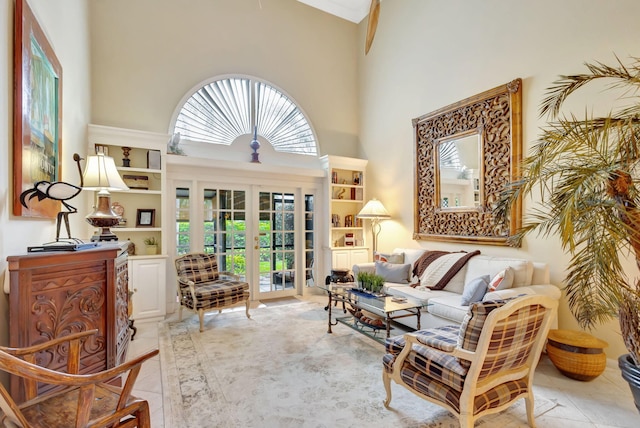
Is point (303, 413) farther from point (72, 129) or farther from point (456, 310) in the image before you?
point (72, 129)

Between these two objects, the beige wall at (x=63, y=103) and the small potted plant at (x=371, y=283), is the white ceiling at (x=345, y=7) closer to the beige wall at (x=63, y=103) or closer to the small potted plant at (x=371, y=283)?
the beige wall at (x=63, y=103)

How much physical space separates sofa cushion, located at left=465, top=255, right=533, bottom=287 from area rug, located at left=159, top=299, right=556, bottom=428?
1174mm

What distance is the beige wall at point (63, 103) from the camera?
1546 mm

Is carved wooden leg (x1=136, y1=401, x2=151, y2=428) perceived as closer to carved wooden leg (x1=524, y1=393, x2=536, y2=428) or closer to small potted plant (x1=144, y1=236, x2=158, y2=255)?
carved wooden leg (x1=524, y1=393, x2=536, y2=428)

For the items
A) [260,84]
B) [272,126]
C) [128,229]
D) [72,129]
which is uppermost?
[260,84]

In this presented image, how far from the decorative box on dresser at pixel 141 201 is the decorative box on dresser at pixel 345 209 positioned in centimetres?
267

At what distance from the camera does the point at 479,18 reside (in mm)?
3990

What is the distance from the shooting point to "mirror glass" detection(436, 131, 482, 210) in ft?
13.2

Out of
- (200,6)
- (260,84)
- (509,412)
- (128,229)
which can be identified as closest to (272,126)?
(260,84)

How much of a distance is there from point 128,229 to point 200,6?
356 cm

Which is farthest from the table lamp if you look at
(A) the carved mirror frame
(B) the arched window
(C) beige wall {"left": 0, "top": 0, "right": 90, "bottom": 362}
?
(A) the carved mirror frame

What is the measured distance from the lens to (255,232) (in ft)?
16.8

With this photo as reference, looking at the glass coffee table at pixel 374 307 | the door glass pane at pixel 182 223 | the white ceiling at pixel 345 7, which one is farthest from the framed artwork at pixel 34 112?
the white ceiling at pixel 345 7

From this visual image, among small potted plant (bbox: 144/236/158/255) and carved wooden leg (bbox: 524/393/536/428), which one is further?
small potted plant (bbox: 144/236/158/255)
